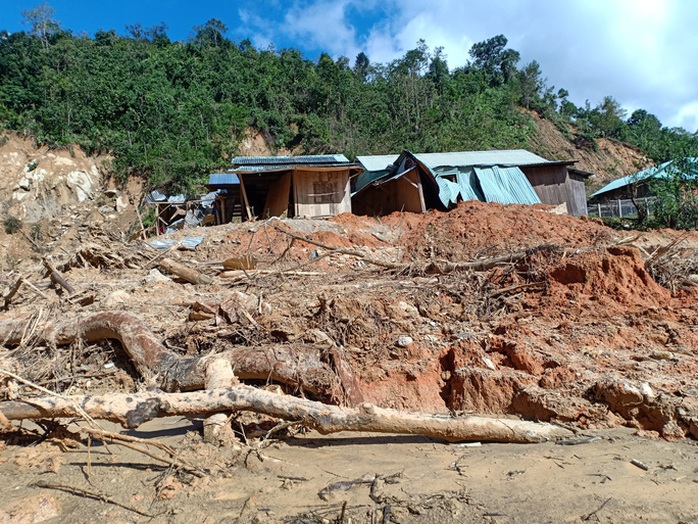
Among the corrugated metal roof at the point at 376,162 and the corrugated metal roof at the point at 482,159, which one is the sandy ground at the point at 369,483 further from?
the corrugated metal roof at the point at 376,162

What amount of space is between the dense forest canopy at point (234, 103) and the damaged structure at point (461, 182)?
11.8ft

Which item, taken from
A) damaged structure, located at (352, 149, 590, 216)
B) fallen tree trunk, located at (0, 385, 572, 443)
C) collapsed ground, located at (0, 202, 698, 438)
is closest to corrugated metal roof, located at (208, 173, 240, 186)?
damaged structure, located at (352, 149, 590, 216)

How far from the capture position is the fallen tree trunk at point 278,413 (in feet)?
10.3

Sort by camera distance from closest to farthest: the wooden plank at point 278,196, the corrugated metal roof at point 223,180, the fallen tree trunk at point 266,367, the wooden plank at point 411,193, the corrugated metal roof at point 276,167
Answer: the fallen tree trunk at point 266,367 → the corrugated metal roof at point 276,167 → the wooden plank at point 278,196 → the wooden plank at point 411,193 → the corrugated metal roof at point 223,180

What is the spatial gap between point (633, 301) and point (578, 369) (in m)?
1.92

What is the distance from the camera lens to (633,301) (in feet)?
17.7

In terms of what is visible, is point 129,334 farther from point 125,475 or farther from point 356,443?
point 356,443

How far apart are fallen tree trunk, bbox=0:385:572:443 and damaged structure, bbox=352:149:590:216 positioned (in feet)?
45.2

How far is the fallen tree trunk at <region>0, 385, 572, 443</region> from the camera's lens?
315cm

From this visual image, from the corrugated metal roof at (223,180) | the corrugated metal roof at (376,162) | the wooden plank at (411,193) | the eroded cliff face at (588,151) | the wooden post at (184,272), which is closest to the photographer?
the wooden post at (184,272)

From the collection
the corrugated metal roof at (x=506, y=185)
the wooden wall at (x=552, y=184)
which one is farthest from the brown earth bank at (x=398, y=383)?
the wooden wall at (x=552, y=184)

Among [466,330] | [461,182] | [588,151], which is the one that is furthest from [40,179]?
[588,151]

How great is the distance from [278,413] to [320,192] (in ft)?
44.8

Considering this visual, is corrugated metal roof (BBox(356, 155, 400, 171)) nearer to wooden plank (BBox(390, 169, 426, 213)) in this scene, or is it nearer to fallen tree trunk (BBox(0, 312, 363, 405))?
wooden plank (BBox(390, 169, 426, 213))
